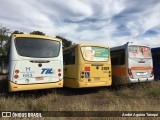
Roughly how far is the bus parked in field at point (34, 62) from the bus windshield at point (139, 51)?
4365mm

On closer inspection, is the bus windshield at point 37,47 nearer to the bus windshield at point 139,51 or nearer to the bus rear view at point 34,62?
the bus rear view at point 34,62

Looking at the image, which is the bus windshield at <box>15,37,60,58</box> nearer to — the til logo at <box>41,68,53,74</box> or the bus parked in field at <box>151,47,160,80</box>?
the til logo at <box>41,68,53,74</box>

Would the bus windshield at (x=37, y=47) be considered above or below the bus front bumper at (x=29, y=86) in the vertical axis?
above

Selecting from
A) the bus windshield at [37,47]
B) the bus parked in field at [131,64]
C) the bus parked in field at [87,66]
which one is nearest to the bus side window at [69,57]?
the bus parked in field at [87,66]

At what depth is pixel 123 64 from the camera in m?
12.1

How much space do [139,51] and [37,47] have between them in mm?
6285

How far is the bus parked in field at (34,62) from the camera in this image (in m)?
8.70

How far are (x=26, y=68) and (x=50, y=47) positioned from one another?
61.3 inches

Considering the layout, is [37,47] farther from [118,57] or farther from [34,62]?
[118,57]

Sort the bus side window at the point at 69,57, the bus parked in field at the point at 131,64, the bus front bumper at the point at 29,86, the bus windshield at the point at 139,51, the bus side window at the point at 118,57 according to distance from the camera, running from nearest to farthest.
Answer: the bus front bumper at the point at 29,86 < the bus side window at the point at 69,57 < the bus parked in field at the point at 131,64 < the bus windshield at the point at 139,51 < the bus side window at the point at 118,57

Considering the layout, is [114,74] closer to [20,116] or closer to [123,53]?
[123,53]

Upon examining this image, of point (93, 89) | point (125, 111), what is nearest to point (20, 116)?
point (125, 111)

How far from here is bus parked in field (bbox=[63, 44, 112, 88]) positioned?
1066cm

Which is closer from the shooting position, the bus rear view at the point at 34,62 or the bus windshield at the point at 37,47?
the bus rear view at the point at 34,62
